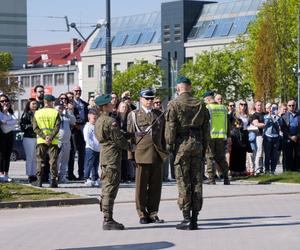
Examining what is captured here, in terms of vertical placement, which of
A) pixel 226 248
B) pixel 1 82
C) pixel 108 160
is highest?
pixel 1 82

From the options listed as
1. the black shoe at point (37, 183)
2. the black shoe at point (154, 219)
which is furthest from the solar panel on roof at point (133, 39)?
the black shoe at point (154, 219)

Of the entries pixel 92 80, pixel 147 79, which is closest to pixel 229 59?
pixel 147 79

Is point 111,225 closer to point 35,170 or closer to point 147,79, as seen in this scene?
point 35,170

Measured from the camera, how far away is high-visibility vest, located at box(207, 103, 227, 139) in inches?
859

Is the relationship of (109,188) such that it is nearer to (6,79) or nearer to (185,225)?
(185,225)

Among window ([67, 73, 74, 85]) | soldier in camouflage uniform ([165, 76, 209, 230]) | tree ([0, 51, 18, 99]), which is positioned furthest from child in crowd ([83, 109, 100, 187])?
window ([67, 73, 74, 85])

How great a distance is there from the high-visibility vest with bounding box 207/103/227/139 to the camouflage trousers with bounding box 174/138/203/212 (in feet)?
25.8

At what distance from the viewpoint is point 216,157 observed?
851 inches

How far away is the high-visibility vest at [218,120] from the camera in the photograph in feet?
71.6

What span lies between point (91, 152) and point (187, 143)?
750cm

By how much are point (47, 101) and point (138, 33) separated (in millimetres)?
100797

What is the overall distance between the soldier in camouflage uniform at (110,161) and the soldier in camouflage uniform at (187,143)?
718mm

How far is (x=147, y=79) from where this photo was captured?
102438mm

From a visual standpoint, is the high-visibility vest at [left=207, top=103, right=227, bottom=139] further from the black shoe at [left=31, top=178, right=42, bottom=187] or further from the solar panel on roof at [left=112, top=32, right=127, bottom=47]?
the solar panel on roof at [left=112, top=32, right=127, bottom=47]
